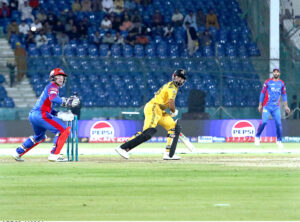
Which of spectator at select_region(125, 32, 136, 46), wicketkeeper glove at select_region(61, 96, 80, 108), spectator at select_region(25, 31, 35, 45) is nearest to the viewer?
wicketkeeper glove at select_region(61, 96, 80, 108)

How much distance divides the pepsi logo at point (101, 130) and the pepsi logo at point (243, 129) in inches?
185

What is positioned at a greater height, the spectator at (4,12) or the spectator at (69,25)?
the spectator at (4,12)

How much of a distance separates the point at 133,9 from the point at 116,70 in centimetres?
938

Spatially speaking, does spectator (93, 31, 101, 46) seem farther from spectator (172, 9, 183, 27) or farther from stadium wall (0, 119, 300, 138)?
stadium wall (0, 119, 300, 138)

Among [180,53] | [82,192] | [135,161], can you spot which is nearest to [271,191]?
[82,192]

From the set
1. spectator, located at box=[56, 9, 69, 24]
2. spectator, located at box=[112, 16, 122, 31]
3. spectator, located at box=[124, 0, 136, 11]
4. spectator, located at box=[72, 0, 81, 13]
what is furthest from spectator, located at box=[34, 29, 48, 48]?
spectator, located at box=[124, 0, 136, 11]

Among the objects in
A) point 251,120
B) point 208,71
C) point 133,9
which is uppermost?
point 133,9

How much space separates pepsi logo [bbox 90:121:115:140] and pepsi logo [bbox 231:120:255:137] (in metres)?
4.69

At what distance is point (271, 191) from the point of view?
463 inches

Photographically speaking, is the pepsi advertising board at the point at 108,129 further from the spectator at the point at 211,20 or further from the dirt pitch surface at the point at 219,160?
the spectator at the point at 211,20

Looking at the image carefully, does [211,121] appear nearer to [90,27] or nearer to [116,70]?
[116,70]

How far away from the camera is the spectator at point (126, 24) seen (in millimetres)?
36531

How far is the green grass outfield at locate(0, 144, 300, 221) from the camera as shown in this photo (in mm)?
9453

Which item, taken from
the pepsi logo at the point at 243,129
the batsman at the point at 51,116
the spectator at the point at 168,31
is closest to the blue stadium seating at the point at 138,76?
the pepsi logo at the point at 243,129
